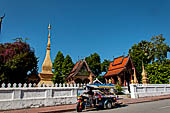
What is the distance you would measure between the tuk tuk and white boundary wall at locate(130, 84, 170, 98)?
6016 mm

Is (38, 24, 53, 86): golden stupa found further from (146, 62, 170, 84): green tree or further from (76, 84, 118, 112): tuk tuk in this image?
(146, 62, 170, 84): green tree

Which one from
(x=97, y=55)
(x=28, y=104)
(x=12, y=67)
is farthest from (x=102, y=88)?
(x=97, y=55)

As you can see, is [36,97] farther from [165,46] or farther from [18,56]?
[165,46]

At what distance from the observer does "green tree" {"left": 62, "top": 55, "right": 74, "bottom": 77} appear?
34994 mm

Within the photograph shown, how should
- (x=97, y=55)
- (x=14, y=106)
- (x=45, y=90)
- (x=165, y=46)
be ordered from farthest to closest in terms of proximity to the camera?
1. (x=97, y=55)
2. (x=165, y=46)
3. (x=45, y=90)
4. (x=14, y=106)

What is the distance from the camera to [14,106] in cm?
929

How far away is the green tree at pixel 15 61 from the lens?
1190cm

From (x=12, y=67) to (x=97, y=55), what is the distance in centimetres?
3285

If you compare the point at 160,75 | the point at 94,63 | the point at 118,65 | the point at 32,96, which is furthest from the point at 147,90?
the point at 94,63

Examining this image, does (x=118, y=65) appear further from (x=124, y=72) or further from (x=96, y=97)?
(x=96, y=97)

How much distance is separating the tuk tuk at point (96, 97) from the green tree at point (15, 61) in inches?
248

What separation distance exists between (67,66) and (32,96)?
26395 millimetres

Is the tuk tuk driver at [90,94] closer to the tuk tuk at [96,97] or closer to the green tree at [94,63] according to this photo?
the tuk tuk at [96,97]

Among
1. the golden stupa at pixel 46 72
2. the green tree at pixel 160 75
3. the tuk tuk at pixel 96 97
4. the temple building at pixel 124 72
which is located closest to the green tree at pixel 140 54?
the temple building at pixel 124 72
